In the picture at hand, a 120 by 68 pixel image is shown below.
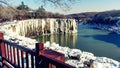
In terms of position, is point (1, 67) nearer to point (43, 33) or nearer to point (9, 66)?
point (9, 66)

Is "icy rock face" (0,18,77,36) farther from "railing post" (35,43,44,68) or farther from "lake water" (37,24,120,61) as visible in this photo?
"railing post" (35,43,44,68)

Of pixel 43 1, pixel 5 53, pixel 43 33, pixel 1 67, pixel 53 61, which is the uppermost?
pixel 43 1

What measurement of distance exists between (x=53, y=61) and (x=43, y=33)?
52529 mm

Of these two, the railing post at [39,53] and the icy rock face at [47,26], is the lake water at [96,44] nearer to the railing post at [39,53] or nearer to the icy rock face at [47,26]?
the icy rock face at [47,26]

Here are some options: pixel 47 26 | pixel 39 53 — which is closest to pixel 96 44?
pixel 47 26

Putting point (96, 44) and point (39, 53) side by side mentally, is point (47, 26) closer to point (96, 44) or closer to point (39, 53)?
point (96, 44)

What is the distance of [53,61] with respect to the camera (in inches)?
106

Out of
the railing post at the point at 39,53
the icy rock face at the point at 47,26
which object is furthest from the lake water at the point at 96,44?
the railing post at the point at 39,53

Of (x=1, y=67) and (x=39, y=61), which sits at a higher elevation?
(x=39, y=61)

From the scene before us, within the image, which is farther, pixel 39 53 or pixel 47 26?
pixel 47 26

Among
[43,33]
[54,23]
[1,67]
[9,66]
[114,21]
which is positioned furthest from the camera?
[114,21]

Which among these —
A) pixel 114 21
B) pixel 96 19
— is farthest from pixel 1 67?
pixel 96 19

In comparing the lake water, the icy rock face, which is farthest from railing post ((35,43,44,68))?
the icy rock face

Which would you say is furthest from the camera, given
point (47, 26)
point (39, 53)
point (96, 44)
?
point (47, 26)
